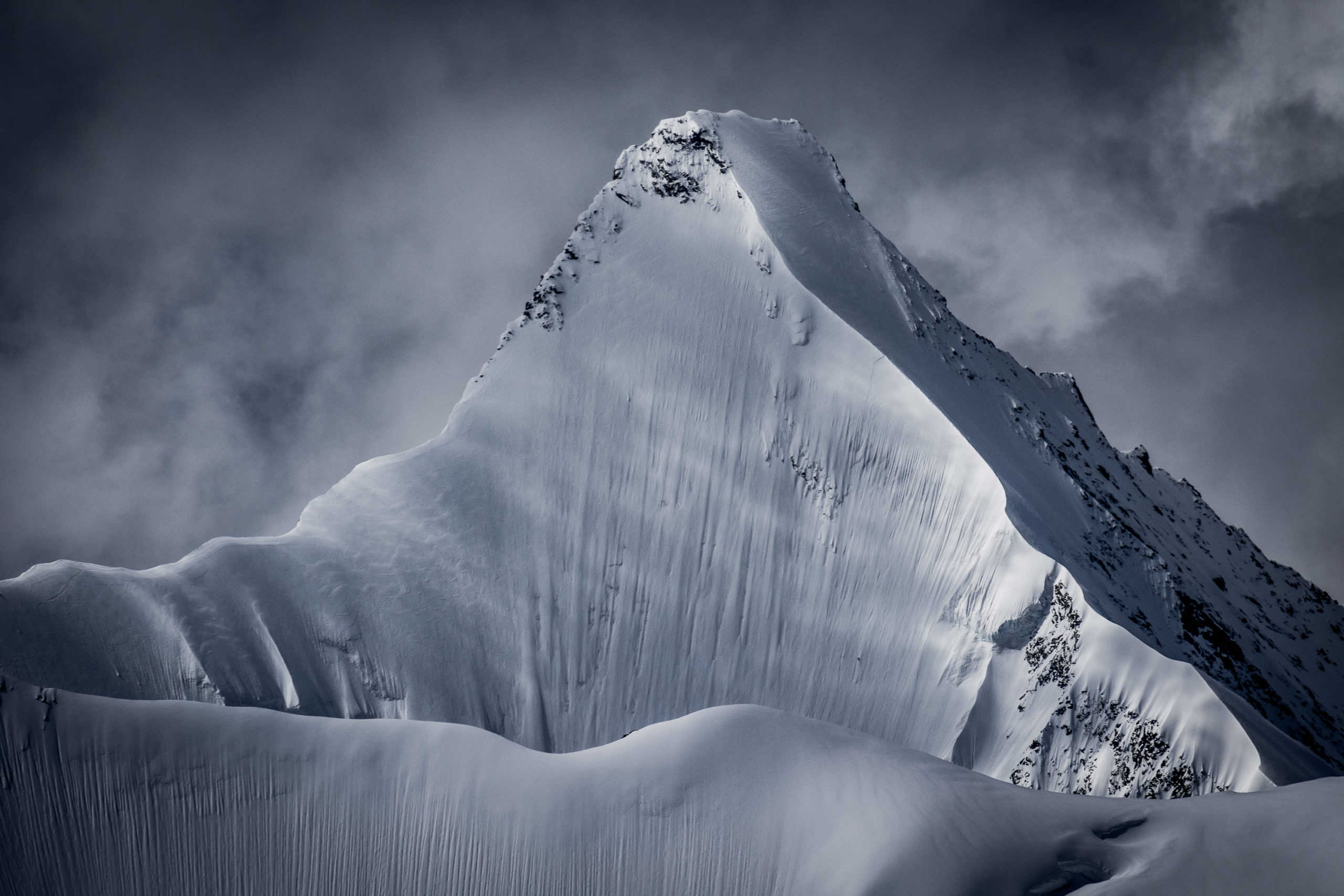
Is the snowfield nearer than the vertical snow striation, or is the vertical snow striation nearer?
the snowfield

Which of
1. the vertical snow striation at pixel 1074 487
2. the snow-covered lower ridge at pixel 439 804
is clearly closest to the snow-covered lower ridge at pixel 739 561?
the vertical snow striation at pixel 1074 487

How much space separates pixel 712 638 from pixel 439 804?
29.5 metres

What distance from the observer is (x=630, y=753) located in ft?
123

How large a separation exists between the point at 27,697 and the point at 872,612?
4128cm

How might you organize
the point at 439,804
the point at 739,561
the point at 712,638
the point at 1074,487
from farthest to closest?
the point at 1074,487
the point at 739,561
the point at 712,638
the point at 439,804

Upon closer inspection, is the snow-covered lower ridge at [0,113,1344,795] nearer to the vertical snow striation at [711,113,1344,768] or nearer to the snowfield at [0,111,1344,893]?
the snowfield at [0,111,1344,893]

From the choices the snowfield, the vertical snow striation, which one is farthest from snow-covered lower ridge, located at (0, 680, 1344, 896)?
the vertical snow striation

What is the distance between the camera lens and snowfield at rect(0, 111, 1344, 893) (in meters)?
35.7

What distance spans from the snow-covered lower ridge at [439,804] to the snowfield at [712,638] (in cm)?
11

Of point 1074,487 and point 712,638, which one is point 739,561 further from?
point 1074,487

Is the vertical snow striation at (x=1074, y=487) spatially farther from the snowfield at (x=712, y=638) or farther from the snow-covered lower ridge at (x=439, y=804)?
the snow-covered lower ridge at (x=439, y=804)

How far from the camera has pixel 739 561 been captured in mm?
66750

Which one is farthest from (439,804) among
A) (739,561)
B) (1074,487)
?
(1074,487)

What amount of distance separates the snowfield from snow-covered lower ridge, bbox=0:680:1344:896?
0.37ft
